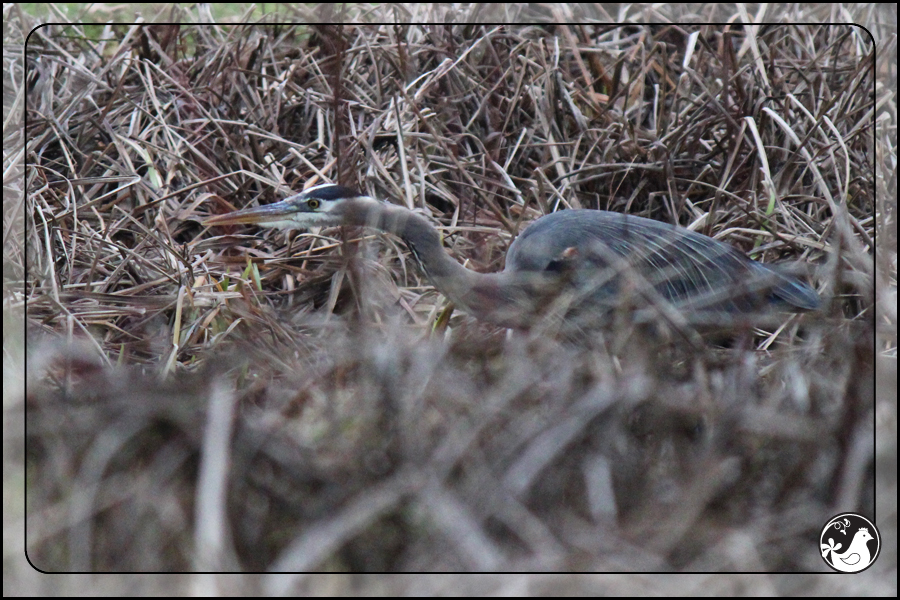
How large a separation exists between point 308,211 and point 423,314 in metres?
0.46

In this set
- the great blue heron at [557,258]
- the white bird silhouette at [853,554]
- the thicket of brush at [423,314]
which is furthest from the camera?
the great blue heron at [557,258]

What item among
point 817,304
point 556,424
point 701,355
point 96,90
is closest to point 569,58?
point 817,304

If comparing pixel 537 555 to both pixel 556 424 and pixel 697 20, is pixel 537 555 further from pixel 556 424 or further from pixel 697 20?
pixel 697 20

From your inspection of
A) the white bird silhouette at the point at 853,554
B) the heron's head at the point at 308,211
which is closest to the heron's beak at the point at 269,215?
the heron's head at the point at 308,211

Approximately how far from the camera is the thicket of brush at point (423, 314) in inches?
46.4

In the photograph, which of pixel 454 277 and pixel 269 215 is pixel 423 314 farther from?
pixel 269 215

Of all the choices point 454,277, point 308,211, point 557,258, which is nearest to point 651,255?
point 557,258

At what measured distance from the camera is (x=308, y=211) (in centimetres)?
203

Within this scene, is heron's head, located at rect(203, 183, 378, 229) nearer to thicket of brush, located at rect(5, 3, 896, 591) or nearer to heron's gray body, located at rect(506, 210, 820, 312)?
thicket of brush, located at rect(5, 3, 896, 591)

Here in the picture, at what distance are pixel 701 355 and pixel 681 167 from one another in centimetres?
125

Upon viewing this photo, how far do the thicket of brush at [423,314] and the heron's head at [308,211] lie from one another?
48 mm

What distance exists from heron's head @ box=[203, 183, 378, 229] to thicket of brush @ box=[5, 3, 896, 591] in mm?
48

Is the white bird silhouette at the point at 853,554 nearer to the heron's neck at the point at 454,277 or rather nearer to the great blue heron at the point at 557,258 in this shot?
the great blue heron at the point at 557,258

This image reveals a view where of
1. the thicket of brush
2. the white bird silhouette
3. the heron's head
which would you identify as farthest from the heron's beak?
the white bird silhouette
